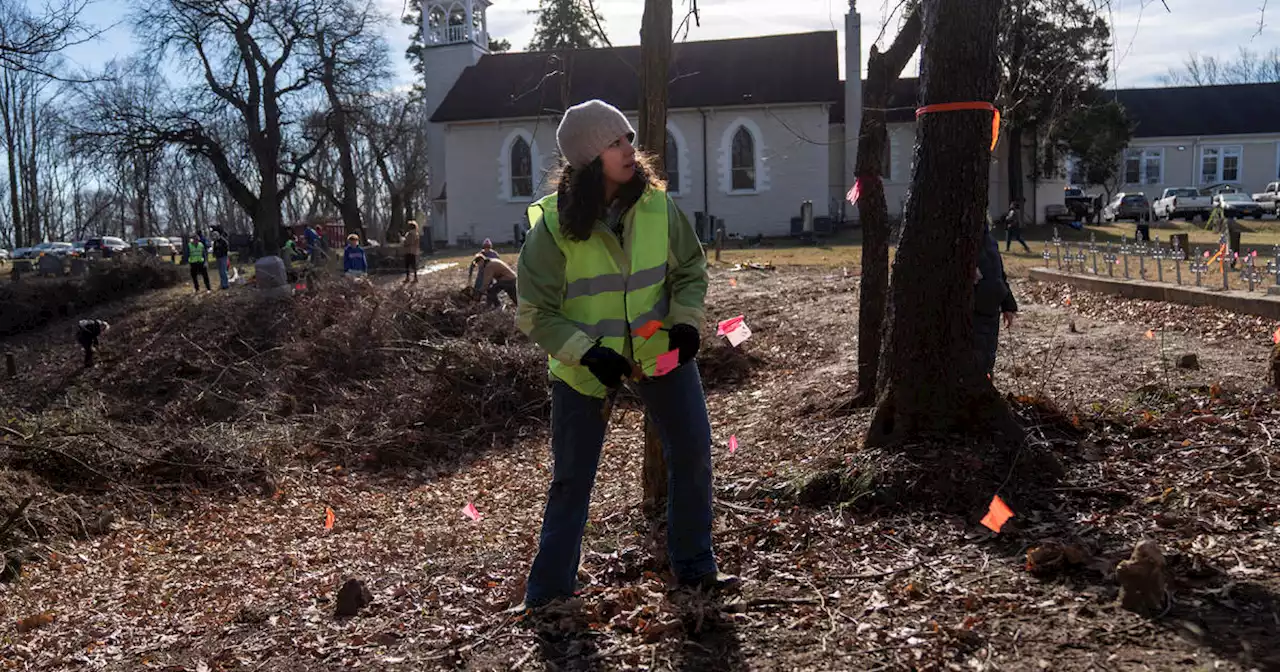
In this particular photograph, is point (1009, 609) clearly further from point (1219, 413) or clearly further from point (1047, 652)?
point (1219, 413)

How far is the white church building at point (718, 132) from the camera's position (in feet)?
123

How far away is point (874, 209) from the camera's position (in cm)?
747

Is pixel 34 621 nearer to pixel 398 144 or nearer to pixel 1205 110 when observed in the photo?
pixel 398 144

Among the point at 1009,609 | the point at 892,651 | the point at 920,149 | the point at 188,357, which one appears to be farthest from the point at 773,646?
the point at 188,357

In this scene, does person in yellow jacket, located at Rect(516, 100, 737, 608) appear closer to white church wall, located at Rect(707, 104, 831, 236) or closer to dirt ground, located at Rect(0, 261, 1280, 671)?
dirt ground, located at Rect(0, 261, 1280, 671)

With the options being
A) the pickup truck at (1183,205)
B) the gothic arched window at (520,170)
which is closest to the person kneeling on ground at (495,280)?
the gothic arched window at (520,170)

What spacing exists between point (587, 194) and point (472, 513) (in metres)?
3.92

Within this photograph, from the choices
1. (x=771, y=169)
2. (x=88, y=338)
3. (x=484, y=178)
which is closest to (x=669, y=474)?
(x=88, y=338)

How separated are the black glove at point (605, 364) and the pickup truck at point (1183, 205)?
44047 millimetres

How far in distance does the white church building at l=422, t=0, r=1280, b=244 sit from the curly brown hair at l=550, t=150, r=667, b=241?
33084 mm

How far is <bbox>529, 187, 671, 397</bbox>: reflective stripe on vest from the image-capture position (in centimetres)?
384

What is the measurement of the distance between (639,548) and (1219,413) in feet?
10.9

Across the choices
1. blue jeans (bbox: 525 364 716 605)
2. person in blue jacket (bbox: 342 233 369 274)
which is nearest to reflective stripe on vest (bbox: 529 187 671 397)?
blue jeans (bbox: 525 364 716 605)

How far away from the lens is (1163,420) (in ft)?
18.2
